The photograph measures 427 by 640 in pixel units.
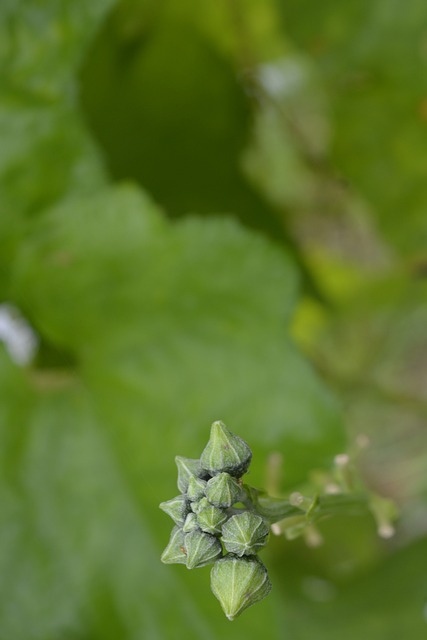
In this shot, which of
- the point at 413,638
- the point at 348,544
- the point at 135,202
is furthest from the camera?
the point at 348,544

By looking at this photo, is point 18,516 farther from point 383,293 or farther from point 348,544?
point 383,293

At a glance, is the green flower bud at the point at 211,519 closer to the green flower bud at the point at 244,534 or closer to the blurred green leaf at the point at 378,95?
the green flower bud at the point at 244,534

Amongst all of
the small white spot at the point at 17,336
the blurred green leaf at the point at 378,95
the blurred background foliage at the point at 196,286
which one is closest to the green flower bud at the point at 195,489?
the blurred background foliage at the point at 196,286

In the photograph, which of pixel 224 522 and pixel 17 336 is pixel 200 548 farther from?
pixel 17 336

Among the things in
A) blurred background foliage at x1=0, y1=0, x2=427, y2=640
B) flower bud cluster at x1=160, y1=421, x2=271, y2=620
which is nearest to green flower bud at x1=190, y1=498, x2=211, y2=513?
flower bud cluster at x1=160, y1=421, x2=271, y2=620

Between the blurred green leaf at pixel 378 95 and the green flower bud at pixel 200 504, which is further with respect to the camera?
the blurred green leaf at pixel 378 95

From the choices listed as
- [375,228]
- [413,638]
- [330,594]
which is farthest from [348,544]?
[375,228]
